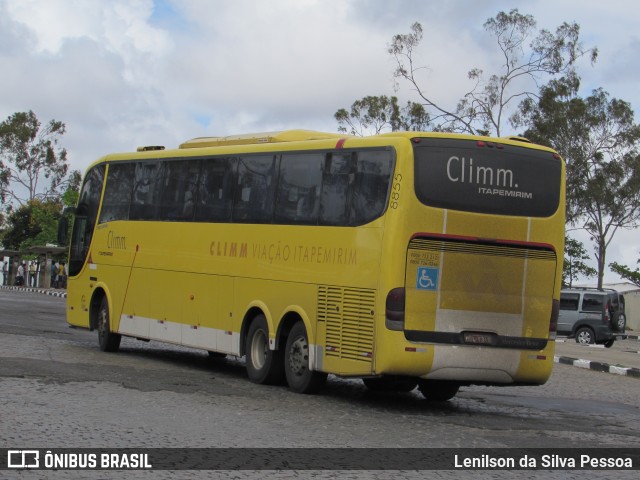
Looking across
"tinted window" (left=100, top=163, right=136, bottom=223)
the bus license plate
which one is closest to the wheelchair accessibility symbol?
the bus license plate

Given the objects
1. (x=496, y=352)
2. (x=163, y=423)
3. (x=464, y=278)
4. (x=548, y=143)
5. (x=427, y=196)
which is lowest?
(x=163, y=423)

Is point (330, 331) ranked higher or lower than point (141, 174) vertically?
lower

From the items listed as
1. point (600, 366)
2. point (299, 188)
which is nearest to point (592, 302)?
point (600, 366)

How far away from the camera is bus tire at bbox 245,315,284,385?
14992 millimetres

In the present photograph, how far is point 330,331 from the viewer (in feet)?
45.0

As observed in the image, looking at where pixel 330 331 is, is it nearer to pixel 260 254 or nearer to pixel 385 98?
pixel 260 254

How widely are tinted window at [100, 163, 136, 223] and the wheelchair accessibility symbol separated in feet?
26.4

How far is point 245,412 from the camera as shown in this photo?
11625mm

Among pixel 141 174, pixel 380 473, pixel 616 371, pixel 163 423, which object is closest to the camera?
pixel 380 473

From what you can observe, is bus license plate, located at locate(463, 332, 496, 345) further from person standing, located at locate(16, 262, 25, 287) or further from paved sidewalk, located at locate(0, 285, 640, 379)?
person standing, located at locate(16, 262, 25, 287)

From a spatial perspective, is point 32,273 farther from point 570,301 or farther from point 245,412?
point 245,412

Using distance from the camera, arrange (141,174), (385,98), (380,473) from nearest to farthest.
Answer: (380,473) < (141,174) < (385,98)

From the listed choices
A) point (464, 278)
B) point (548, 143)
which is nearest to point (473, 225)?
point (464, 278)

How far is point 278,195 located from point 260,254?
3.00 feet
